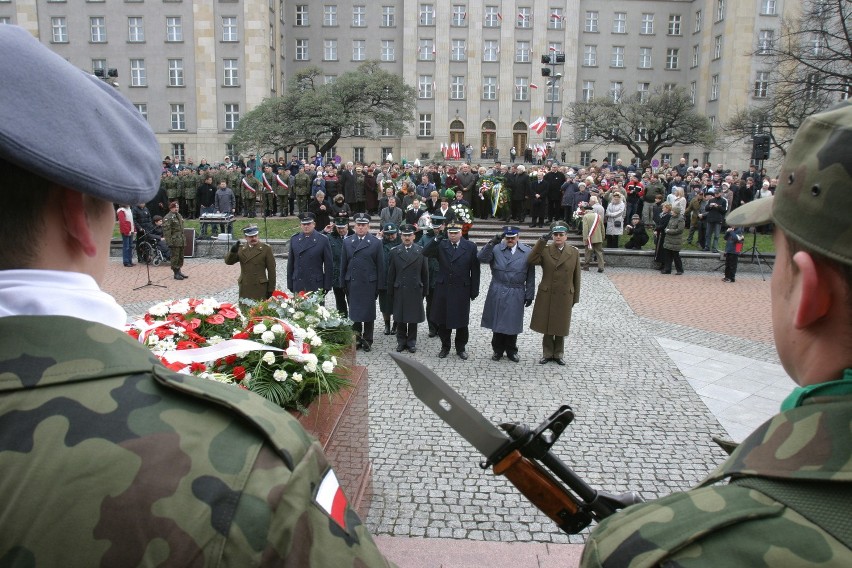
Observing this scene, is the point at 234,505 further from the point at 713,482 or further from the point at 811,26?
the point at 811,26

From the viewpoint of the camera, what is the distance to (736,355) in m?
10.4

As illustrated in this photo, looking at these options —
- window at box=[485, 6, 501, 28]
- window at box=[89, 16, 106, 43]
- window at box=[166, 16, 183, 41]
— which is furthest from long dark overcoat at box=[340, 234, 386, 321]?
window at box=[485, 6, 501, 28]

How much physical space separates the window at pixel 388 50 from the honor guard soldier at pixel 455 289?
164ft

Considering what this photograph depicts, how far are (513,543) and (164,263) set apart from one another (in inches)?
639

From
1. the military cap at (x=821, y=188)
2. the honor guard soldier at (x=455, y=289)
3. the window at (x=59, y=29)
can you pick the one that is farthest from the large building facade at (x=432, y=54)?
the military cap at (x=821, y=188)

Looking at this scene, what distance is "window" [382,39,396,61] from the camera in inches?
2228

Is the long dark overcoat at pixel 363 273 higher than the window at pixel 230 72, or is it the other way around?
the window at pixel 230 72

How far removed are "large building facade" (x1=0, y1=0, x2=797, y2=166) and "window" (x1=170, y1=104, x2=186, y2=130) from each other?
8cm

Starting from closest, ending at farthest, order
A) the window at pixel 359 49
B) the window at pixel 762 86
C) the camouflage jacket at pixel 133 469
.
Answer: the camouflage jacket at pixel 133 469 → the window at pixel 762 86 → the window at pixel 359 49

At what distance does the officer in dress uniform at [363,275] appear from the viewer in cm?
1086

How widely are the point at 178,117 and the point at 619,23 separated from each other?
3775 centimetres

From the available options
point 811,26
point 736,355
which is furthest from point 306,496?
point 811,26

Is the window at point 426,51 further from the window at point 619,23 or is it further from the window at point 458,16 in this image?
the window at point 619,23

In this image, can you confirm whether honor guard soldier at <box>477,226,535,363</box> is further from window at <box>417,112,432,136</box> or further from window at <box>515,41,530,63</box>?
window at <box>515,41,530,63</box>
